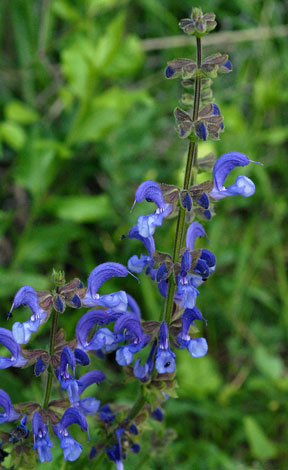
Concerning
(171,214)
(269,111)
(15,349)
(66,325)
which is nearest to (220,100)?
(269,111)

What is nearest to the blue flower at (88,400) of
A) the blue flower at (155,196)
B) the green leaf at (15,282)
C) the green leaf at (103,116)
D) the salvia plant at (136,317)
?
the salvia plant at (136,317)

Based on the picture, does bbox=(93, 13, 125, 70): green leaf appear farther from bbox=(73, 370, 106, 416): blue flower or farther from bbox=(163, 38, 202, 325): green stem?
bbox=(73, 370, 106, 416): blue flower

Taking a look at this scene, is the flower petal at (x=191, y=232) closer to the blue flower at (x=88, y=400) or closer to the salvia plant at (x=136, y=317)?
the salvia plant at (x=136, y=317)

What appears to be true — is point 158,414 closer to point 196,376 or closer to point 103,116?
point 196,376

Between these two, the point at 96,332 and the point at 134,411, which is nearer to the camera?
the point at 96,332

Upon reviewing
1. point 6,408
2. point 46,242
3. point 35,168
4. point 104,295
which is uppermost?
point 35,168

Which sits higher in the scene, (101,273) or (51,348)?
(101,273)

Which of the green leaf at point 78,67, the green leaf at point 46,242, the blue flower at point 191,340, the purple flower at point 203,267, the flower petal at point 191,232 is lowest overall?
the blue flower at point 191,340

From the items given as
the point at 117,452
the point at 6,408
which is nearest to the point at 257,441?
the point at 117,452
